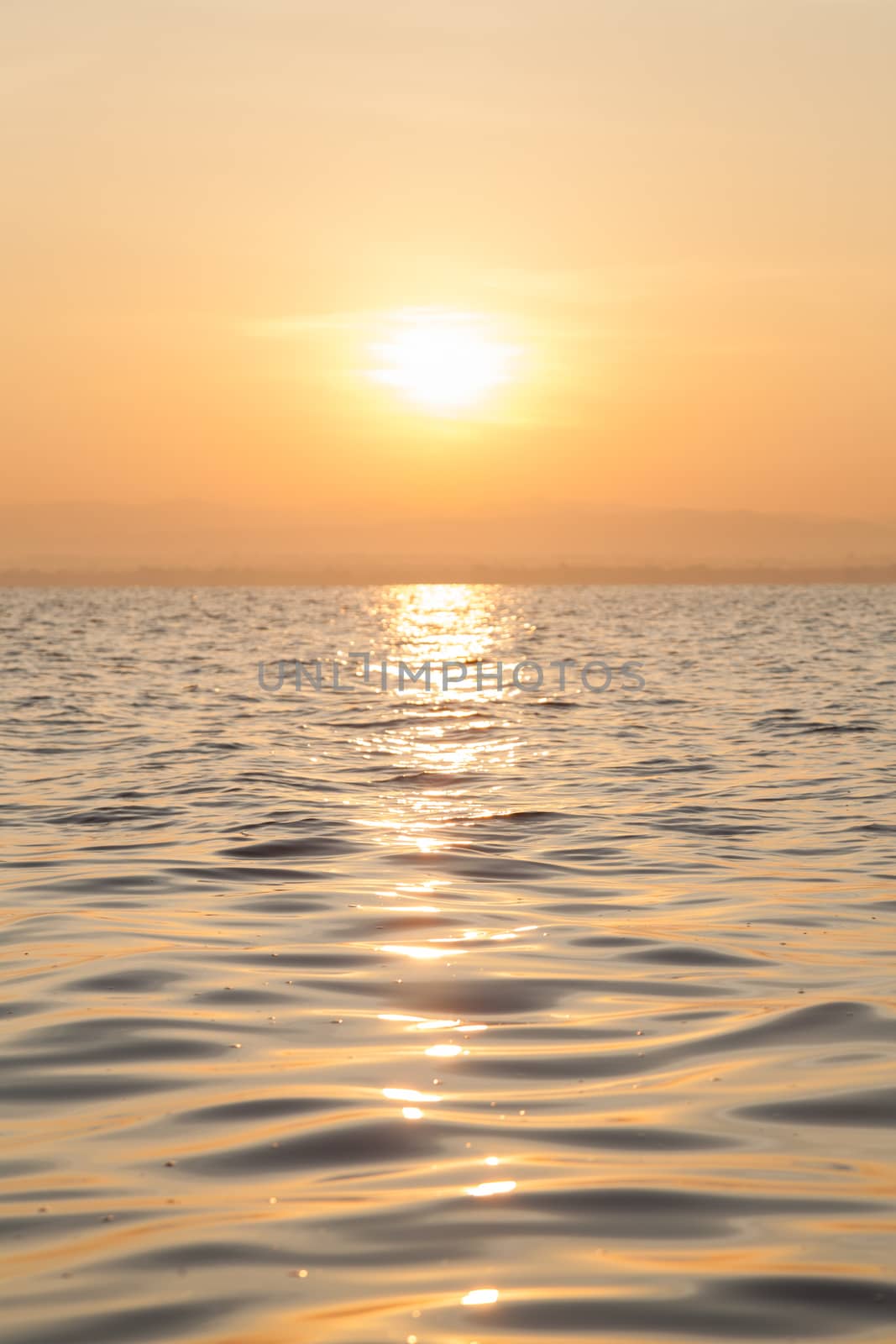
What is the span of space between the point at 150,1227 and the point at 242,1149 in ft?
2.97

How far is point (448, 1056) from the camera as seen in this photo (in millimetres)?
7789

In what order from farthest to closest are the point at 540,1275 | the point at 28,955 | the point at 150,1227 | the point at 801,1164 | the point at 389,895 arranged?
1. the point at 389,895
2. the point at 28,955
3. the point at 801,1164
4. the point at 150,1227
5. the point at 540,1275

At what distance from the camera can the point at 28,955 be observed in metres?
10.2

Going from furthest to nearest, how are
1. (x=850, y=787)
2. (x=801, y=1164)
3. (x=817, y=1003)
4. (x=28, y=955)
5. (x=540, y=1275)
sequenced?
(x=850, y=787) → (x=28, y=955) → (x=817, y=1003) → (x=801, y=1164) → (x=540, y=1275)

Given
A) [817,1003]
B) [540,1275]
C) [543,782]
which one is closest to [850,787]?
[543,782]

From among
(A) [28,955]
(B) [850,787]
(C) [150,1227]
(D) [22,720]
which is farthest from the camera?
(D) [22,720]

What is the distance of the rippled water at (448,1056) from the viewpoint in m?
5.05

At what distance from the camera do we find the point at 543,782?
2012 cm

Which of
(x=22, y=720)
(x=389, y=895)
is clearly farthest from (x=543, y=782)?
(x=22, y=720)

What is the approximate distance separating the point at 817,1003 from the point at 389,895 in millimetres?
4420

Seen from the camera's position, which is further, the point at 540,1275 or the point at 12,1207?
the point at 12,1207

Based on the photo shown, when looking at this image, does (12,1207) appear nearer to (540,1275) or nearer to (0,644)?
(540,1275)

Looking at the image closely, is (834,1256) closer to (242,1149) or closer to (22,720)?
(242,1149)

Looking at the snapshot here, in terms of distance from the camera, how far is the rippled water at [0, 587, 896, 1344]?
5047mm
